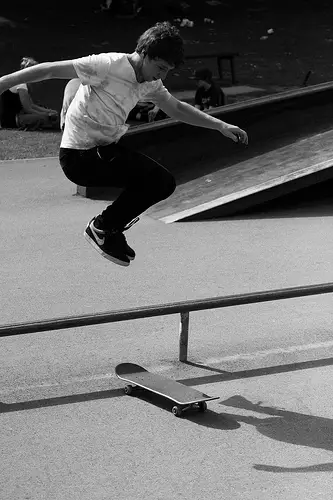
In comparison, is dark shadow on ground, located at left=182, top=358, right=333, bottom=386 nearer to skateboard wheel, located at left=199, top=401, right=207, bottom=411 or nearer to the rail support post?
the rail support post

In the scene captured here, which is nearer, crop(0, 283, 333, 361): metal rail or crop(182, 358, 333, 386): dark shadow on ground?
crop(0, 283, 333, 361): metal rail

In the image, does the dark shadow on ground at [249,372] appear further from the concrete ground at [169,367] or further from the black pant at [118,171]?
the black pant at [118,171]

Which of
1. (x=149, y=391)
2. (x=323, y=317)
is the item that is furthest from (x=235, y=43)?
(x=149, y=391)

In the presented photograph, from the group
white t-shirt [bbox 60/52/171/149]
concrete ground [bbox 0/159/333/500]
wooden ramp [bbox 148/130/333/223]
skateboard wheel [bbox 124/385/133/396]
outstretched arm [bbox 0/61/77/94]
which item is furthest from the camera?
wooden ramp [bbox 148/130/333/223]

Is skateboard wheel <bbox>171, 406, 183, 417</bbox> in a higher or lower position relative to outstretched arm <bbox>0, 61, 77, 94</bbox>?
lower

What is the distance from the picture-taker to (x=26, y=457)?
4.52 m

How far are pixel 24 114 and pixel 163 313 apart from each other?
34.4ft

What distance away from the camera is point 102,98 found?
518 centimetres

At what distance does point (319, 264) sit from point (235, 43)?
1670cm

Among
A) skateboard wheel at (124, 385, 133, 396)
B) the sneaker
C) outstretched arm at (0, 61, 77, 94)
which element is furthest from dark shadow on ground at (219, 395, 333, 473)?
outstretched arm at (0, 61, 77, 94)

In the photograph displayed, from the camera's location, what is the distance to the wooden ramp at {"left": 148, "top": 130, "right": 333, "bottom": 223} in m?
9.69

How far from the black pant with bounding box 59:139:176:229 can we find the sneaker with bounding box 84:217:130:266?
37cm

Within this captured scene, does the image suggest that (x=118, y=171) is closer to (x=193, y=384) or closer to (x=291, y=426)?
(x=193, y=384)

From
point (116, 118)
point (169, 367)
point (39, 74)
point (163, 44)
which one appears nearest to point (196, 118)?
point (116, 118)
